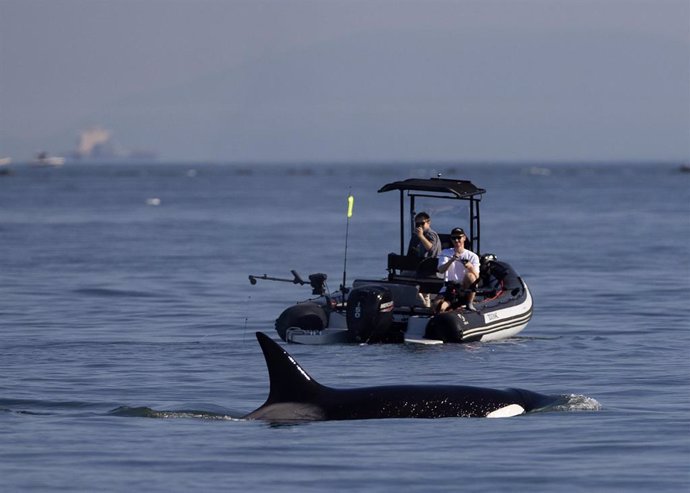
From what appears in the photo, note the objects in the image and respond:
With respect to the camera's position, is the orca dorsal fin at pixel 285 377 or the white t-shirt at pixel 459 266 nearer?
the orca dorsal fin at pixel 285 377

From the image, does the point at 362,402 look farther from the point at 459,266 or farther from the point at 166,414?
the point at 459,266

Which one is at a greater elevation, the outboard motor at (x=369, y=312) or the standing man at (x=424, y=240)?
the standing man at (x=424, y=240)

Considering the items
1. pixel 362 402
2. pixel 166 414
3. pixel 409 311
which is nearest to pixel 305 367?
pixel 409 311

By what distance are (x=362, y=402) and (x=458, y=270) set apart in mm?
8202

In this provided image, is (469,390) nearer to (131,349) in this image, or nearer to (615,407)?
(615,407)

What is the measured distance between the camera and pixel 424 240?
78.1 feet

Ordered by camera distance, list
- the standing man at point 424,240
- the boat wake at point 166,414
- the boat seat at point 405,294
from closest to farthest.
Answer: the boat wake at point 166,414
the boat seat at point 405,294
the standing man at point 424,240

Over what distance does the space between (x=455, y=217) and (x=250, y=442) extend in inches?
468

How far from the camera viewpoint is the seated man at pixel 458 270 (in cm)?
2273

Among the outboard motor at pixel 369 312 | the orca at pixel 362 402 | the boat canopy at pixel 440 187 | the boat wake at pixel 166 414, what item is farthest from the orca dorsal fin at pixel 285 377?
the boat canopy at pixel 440 187

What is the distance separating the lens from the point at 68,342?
23.1 metres

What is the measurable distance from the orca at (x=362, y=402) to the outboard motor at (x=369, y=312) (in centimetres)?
687

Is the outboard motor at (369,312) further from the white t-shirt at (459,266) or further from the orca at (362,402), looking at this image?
the orca at (362,402)

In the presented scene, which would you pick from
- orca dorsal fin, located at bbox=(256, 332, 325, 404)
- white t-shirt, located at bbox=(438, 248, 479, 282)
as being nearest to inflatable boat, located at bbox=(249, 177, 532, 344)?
white t-shirt, located at bbox=(438, 248, 479, 282)
